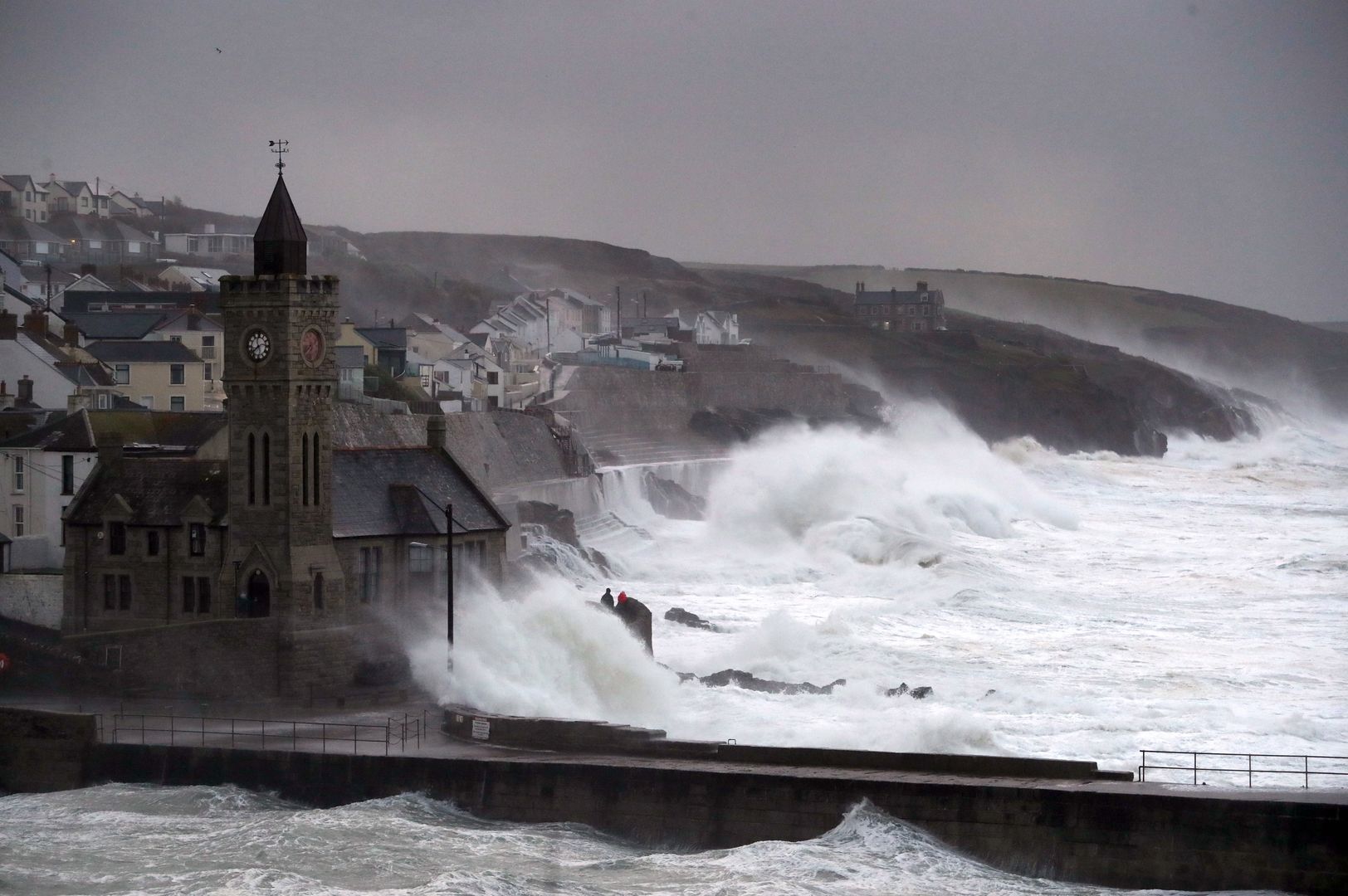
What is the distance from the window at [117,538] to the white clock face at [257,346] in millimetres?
4080

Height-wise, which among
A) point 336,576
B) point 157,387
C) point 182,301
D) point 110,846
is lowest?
point 110,846

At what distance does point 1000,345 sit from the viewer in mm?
143750

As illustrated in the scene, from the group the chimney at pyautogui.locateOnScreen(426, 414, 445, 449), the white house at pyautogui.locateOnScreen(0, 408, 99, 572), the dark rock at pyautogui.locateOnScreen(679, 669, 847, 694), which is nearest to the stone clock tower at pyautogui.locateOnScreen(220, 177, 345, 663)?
the chimney at pyautogui.locateOnScreen(426, 414, 445, 449)

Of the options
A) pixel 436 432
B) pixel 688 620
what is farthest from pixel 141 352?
pixel 436 432

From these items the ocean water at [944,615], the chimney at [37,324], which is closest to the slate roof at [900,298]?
the ocean water at [944,615]

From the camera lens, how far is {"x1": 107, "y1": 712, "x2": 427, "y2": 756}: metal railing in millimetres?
25156

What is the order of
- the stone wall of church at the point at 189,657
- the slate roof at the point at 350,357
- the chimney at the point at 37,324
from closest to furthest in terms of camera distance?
the stone wall of church at the point at 189,657 < the chimney at the point at 37,324 < the slate roof at the point at 350,357

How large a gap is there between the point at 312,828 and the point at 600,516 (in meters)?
34.1

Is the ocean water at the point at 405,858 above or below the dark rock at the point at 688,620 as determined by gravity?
below

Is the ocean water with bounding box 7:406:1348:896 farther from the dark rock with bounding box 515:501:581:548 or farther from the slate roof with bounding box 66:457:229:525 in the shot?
the slate roof with bounding box 66:457:229:525

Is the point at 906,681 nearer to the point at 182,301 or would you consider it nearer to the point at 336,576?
the point at 336,576

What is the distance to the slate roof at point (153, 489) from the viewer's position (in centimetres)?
3008

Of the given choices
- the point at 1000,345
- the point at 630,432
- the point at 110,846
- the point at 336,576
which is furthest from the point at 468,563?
the point at 1000,345

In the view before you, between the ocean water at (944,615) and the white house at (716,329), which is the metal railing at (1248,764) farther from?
the white house at (716,329)
